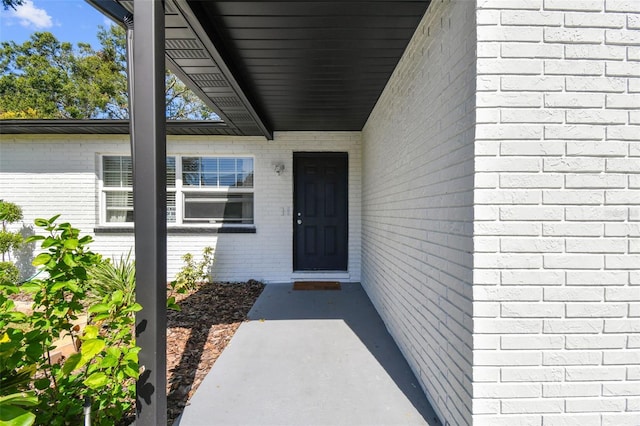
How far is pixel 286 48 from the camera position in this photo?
8.18 feet

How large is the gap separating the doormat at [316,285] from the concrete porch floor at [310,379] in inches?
47.4

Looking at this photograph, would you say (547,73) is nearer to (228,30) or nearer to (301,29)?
(301,29)

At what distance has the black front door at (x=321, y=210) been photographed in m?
5.35

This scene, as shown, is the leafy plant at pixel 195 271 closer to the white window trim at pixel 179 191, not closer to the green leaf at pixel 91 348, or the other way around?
the white window trim at pixel 179 191

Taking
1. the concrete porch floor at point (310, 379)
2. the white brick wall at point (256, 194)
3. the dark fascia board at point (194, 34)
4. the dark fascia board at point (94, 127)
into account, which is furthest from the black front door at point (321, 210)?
the concrete porch floor at point (310, 379)

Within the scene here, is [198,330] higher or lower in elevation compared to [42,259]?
lower

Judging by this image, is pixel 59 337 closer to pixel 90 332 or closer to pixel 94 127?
pixel 90 332

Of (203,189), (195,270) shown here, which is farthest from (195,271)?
(203,189)

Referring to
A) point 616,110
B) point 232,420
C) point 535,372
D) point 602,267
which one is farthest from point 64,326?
point 616,110

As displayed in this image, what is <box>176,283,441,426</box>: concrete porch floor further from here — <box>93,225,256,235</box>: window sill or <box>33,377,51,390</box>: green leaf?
<box>93,225,256,235</box>: window sill

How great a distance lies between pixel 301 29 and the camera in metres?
2.24

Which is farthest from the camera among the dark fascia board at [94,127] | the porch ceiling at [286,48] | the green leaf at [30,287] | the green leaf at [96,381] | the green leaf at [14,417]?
the dark fascia board at [94,127]

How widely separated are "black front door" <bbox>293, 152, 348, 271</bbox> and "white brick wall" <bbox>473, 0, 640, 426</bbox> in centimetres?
389

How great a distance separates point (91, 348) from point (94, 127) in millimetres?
4918
